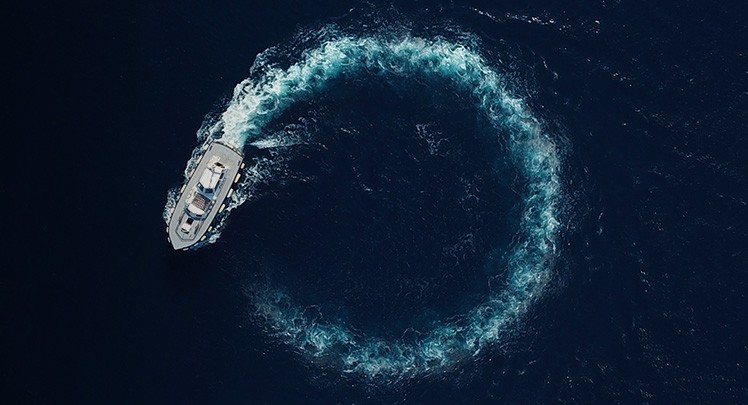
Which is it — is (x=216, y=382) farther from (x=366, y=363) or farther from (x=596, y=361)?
(x=596, y=361)

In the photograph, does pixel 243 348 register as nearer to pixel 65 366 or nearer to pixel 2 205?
pixel 65 366

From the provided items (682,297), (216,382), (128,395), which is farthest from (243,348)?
(682,297)

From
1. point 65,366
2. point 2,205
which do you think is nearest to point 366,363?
point 65,366

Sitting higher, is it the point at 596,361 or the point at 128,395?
the point at 596,361

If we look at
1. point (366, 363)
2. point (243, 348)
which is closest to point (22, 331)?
point (243, 348)

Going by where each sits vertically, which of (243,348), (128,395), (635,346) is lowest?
(128,395)

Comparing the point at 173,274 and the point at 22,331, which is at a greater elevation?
the point at 173,274

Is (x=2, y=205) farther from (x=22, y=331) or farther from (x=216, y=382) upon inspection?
(x=216, y=382)
